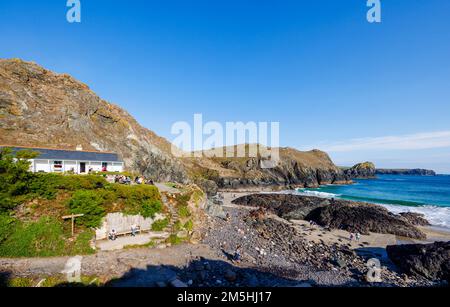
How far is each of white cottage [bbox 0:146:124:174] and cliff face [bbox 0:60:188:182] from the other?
11.3 meters

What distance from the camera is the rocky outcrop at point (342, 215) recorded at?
30.9m

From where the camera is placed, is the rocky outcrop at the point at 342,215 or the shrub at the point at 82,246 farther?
the rocky outcrop at the point at 342,215

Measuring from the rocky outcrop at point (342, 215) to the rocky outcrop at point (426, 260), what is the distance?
427 inches

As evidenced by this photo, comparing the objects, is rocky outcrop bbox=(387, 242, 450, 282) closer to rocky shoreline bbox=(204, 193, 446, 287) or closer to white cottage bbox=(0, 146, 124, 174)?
rocky shoreline bbox=(204, 193, 446, 287)

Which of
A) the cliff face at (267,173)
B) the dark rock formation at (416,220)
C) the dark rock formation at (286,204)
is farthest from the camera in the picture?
the cliff face at (267,173)

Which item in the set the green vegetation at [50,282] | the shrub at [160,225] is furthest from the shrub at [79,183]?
the green vegetation at [50,282]

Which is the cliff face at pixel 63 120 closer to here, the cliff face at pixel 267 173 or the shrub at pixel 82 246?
the cliff face at pixel 267 173

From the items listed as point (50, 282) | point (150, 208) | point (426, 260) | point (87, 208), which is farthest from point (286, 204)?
point (50, 282)

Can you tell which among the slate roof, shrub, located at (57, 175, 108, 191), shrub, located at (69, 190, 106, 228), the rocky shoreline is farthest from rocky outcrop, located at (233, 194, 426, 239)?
shrub, located at (57, 175, 108, 191)

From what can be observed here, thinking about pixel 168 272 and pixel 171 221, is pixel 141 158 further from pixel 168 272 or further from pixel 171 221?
pixel 168 272

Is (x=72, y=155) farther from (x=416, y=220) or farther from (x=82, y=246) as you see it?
(x=416, y=220)

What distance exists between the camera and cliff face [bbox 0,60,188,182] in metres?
36.7

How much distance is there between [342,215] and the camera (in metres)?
35.2

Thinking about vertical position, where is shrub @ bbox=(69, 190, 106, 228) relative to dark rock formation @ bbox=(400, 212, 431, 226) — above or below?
above
